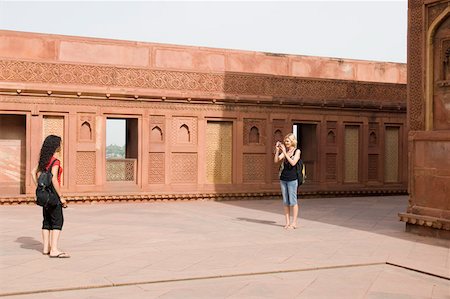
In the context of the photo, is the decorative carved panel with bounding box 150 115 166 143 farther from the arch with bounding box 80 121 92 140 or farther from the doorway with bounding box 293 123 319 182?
the doorway with bounding box 293 123 319 182

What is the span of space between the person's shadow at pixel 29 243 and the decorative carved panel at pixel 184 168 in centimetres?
772

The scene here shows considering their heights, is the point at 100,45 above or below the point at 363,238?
above

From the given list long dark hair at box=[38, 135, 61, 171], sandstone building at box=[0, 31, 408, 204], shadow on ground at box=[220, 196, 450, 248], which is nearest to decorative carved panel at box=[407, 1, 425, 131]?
shadow on ground at box=[220, 196, 450, 248]

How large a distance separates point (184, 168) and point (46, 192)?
9281 millimetres

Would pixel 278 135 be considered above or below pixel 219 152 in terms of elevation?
above

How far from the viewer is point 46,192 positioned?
7.12 m

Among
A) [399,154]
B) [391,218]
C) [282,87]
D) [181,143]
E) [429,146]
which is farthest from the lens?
[399,154]

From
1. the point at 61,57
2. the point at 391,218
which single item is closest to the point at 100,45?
the point at 61,57

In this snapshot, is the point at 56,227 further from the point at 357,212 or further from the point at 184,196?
the point at 184,196

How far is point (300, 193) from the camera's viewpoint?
17469mm

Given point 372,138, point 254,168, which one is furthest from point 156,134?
point 372,138

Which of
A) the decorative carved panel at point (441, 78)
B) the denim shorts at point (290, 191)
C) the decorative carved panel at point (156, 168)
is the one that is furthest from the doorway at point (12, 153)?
the decorative carved panel at point (441, 78)

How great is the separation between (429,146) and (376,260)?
10.7 ft

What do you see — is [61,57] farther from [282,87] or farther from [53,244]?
[53,244]
